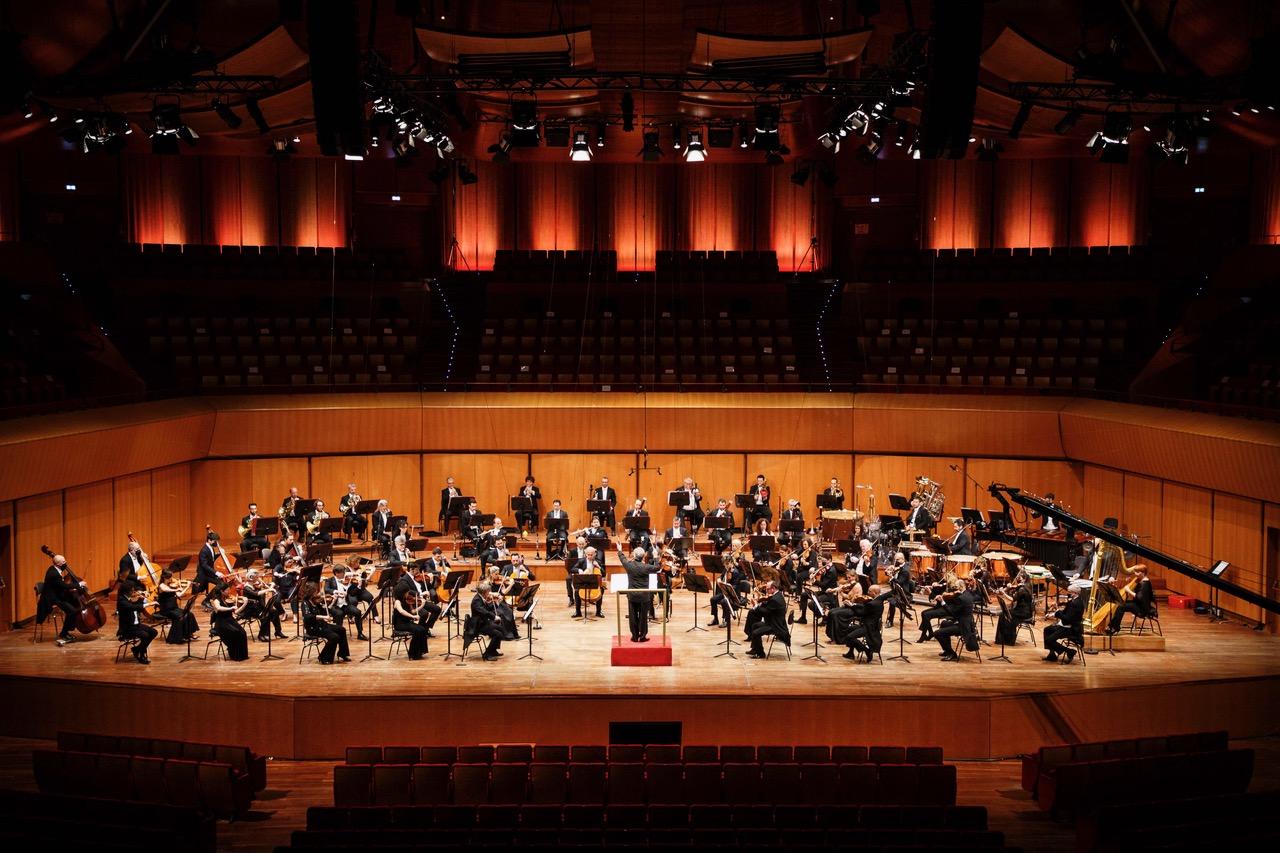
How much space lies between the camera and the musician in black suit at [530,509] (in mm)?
17438

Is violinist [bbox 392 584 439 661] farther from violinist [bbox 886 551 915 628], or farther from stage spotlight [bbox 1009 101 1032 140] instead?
stage spotlight [bbox 1009 101 1032 140]

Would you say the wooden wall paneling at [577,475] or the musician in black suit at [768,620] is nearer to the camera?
the musician in black suit at [768,620]

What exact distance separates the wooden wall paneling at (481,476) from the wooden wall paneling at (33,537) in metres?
5.54

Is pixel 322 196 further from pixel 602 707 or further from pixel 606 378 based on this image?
pixel 602 707

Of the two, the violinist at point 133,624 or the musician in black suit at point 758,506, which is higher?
the musician in black suit at point 758,506

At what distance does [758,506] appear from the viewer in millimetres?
16984

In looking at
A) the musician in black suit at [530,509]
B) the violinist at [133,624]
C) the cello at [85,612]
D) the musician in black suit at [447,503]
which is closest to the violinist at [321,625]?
the violinist at [133,624]

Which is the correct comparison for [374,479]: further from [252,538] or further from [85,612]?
[85,612]

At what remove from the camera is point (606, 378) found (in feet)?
64.1

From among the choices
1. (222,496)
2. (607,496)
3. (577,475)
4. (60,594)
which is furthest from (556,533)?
(60,594)

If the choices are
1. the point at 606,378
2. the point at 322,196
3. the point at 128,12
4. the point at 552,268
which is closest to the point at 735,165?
the point at 552,268

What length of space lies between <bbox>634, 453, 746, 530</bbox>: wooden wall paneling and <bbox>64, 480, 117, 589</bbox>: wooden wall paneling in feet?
27.3

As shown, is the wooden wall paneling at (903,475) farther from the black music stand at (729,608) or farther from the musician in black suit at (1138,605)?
the black music stand at (729,608)

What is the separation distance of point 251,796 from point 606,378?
11090mm
